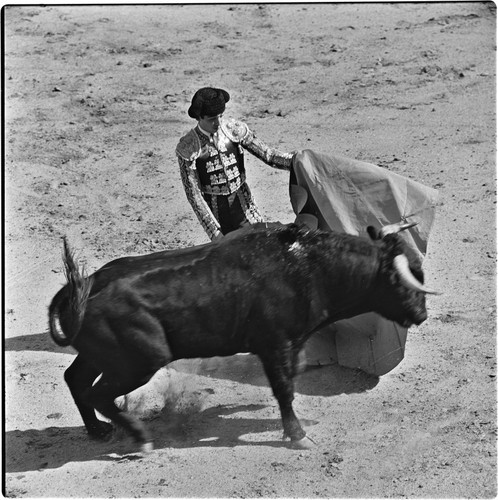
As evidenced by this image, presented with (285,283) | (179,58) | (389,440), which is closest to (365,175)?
(285,283)

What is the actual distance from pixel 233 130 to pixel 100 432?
2095 millimetres

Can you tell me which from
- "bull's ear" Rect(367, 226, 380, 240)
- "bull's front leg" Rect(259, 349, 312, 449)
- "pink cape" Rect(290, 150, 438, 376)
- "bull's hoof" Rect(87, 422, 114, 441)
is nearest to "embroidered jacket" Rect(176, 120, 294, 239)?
"pink cape" Rect(290, 150, 438, 376)

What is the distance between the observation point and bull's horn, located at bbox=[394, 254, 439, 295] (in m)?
6.88

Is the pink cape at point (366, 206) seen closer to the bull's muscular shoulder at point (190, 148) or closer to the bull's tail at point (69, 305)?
the bull's muscular shoulder at point (190, 148)

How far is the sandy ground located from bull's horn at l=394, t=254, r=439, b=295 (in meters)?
0.88

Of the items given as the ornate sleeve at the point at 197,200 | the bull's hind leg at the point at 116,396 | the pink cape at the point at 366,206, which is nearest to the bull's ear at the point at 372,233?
the pink cape at the point at 366,206

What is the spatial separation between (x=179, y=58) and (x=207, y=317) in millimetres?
6806

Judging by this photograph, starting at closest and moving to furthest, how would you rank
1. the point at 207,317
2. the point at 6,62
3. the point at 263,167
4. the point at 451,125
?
the point at 207,317
the point at 263,167
the point at 451,125
the point at 6,62

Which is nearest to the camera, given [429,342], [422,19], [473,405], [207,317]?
[207,317]

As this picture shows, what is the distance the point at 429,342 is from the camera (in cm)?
805

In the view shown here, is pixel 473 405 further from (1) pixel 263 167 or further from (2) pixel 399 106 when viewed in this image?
(2) pixel 399 106

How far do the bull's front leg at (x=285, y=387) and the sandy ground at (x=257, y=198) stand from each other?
0.09 meters

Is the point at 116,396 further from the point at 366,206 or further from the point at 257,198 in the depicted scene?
the point at 257,198

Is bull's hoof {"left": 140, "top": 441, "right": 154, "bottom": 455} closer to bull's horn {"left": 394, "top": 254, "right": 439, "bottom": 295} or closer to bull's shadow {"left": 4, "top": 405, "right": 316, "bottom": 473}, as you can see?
bull's shadow {"left": 4, "top": 405, "right": 316, "bottom": 473}
